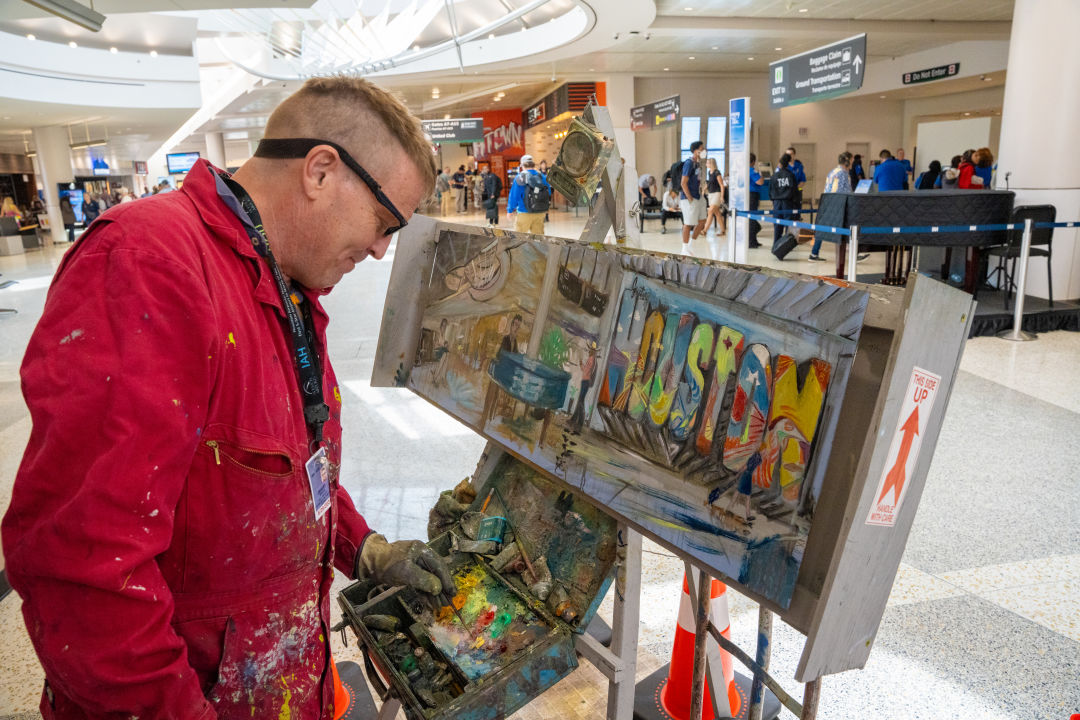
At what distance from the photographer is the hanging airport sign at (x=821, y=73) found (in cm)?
840

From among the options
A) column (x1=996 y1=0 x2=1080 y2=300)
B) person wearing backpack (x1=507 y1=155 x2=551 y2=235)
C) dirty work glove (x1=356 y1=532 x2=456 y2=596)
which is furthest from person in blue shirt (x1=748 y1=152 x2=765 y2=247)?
dirty work glove (x1=356 y1=532 x2=456 y2=596)

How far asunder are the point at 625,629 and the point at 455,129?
20.7 metres

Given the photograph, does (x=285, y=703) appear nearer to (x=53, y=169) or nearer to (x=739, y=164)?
(x=739, y=164)

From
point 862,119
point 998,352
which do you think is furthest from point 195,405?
point 862,119

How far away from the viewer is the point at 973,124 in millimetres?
15461

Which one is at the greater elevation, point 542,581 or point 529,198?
point 529,198

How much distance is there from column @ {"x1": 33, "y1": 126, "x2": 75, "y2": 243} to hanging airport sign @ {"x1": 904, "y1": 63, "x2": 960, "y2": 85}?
2343cm

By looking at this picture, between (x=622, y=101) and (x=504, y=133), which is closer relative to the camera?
(x=622, y=101)

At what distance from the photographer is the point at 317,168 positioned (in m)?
1.18

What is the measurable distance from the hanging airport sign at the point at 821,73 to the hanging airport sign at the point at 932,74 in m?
9.71

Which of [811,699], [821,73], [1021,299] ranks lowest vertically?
[1021,299]

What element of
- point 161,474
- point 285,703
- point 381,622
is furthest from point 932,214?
point 161,474

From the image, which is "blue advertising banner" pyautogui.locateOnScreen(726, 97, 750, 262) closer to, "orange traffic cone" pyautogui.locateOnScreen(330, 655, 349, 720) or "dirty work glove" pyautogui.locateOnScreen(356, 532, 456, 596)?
"orange traffic cone" pyautogui.locateOnScreen(330, 655, 349, 720)

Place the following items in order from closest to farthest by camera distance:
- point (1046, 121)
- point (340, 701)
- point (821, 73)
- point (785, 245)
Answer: point (340, 701)
point (1046, 121)
point (821, 73)
point (785, 245)
